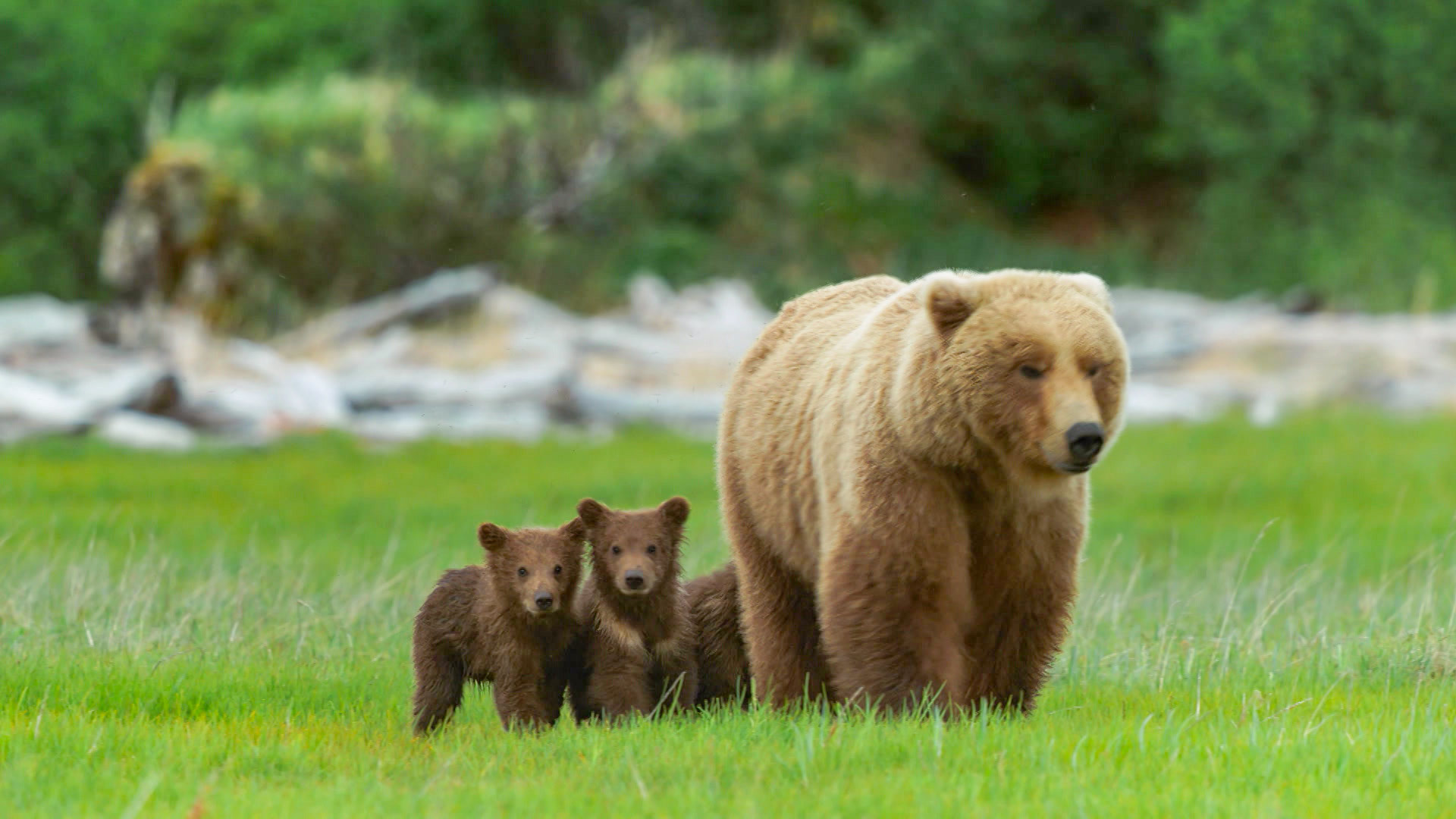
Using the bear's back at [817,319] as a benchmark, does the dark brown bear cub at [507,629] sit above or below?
below

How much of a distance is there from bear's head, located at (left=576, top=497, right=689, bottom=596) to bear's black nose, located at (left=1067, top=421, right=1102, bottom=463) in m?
1.57

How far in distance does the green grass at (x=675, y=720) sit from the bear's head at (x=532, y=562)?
509 millimetres

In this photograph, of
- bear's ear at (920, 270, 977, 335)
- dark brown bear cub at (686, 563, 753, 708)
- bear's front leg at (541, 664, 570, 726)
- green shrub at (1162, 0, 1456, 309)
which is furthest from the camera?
green shrub at (1162, 0, 1456, 309)

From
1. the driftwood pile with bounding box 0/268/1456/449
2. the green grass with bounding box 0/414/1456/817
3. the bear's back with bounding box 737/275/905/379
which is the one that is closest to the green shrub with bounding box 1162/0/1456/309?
the driftwood pile with bounding box 0/268/1456/449

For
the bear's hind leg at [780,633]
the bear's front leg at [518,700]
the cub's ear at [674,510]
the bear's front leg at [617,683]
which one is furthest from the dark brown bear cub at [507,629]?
the bear's hind leg at [780,633]

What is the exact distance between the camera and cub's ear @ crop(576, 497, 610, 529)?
629 cm

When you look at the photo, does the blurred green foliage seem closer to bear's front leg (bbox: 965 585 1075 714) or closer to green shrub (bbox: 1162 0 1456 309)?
green shrub (bbox: 1162 0 1456 309)

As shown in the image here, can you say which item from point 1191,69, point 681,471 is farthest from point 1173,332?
point 681,471

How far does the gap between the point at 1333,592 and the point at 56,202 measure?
33.9 metres

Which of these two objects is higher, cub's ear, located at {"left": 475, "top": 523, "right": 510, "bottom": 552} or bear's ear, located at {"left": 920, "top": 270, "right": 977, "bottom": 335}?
bear's ear, located at {"left": 920, "top": 270, "right": 977, "bottom": 335}

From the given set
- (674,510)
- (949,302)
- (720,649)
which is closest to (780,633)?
(720,649)

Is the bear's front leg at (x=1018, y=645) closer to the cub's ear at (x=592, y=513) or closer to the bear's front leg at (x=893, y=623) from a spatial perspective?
the bear's front leg at (x=893, y=623)

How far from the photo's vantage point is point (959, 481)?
5.73 m

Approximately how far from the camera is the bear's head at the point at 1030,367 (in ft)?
17.5
